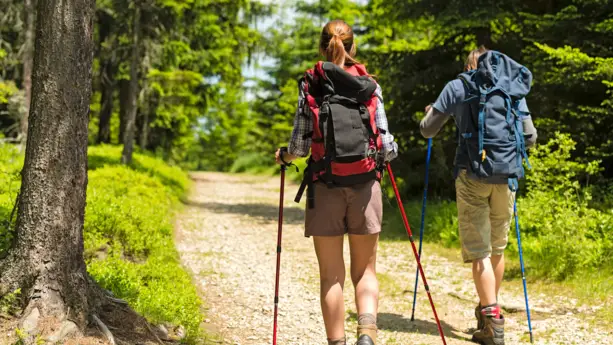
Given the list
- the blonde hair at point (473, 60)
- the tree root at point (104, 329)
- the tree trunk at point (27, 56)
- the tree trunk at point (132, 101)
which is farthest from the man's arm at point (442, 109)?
the tree trunk at point (27, 56)

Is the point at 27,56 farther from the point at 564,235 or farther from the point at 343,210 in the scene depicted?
the point at 343,210

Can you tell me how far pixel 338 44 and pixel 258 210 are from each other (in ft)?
39.1

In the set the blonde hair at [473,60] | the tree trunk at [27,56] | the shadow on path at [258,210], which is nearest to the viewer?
the blonde hair at [473,60]

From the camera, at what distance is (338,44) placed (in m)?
3.98

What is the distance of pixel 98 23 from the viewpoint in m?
22.1

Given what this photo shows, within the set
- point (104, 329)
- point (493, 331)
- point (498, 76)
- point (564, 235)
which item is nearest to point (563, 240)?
point (564, 235)

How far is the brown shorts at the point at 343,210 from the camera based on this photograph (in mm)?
3920

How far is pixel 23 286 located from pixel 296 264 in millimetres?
5044

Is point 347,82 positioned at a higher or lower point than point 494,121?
higher

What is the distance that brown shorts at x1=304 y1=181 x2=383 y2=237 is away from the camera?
12.9 feet

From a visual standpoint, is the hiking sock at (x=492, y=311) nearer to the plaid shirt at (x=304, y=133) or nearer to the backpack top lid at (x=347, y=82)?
the plaid shirt at (x=304, y=133)

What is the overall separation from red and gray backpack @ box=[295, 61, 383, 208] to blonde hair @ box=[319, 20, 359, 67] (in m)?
0.09

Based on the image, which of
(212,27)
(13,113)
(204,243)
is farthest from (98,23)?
(204,243)

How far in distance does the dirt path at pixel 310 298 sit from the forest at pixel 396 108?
0.46m
